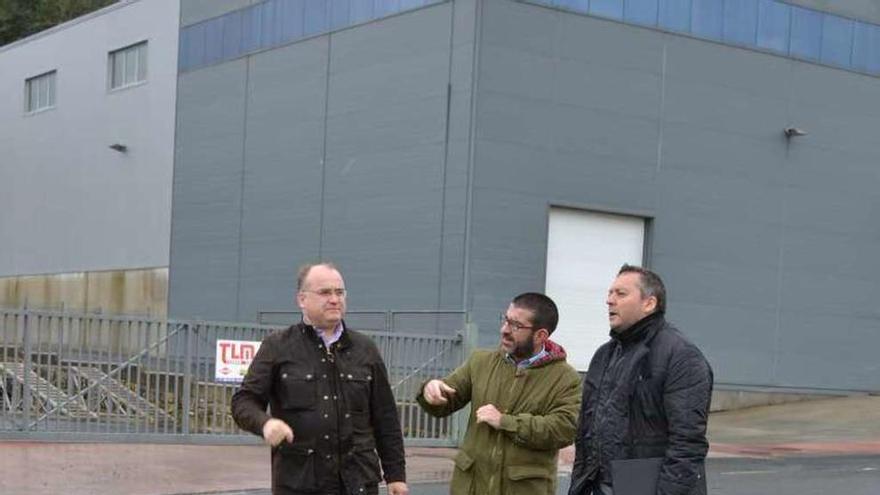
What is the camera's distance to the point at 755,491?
12766 mm

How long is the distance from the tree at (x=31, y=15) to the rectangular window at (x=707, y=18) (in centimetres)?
3998

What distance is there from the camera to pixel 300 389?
515 centimetres

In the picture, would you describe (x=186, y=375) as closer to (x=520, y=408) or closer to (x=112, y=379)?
(x=112, y=379)

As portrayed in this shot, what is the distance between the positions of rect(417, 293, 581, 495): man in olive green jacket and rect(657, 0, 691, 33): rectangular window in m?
22.2

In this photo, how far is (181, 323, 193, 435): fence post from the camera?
15328mm

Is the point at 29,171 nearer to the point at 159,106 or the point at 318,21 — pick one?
the point at 159,106

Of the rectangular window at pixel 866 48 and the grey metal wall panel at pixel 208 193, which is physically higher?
the rectangular window at pixel 866 48

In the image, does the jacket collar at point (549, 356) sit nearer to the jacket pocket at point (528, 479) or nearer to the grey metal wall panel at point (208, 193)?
the jacket pocket at point (528, 479)

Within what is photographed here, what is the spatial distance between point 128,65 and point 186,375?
74.0 ft

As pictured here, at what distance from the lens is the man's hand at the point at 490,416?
5.27m

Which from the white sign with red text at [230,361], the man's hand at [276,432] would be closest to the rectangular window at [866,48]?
the white sign with red text at [230,361]

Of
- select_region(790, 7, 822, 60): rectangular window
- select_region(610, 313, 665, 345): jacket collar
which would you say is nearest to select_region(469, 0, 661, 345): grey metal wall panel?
select_region(790, 7, 822, 60): rectangular window

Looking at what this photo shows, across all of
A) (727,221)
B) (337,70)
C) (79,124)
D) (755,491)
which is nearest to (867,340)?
(727,221)

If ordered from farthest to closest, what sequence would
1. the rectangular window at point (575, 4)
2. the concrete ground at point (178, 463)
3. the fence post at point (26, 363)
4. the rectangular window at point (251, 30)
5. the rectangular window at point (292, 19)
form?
the rectangular window at point (251, 30), the rectangular window at point (292, 19), the rectangular window at point (575, 4), the fence post at point (26, 363), the concrete ground at point (178, 463)
